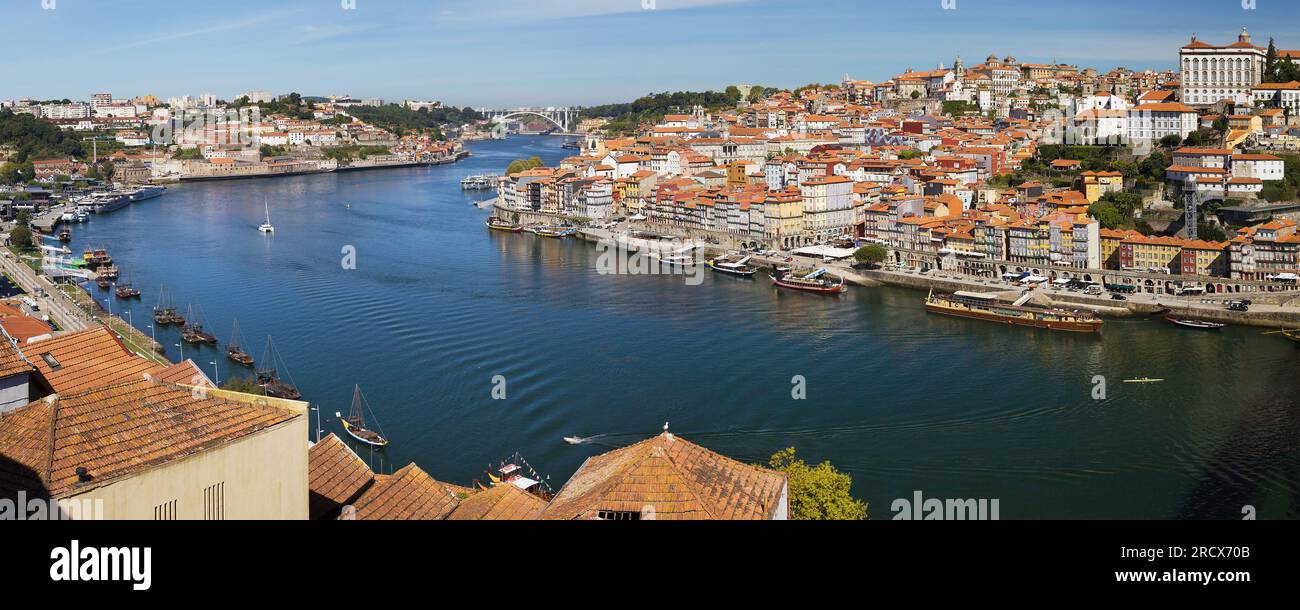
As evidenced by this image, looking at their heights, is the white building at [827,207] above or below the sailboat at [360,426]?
above

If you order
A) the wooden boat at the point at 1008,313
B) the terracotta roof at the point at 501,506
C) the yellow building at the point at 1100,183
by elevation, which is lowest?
the wooden boat at the point at 1008,313

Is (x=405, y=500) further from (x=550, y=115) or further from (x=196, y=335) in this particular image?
(x=550, y=115)

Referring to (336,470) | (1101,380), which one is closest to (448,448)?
(336,470)

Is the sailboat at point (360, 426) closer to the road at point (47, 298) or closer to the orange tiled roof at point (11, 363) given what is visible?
the road at point (47, 298)

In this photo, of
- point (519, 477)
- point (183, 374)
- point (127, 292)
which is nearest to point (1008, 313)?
point (519, 477)

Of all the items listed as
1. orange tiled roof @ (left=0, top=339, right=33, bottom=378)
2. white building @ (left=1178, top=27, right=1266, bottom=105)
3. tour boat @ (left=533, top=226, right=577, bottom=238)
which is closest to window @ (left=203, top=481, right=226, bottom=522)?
orange tiled roof @ (left=0, top=339, right=33, bottom=378)

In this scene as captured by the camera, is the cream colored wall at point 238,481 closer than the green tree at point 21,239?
Yes

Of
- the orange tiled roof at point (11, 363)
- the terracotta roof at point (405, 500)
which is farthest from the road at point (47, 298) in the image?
the orange tiled roof at point (11, 363)
